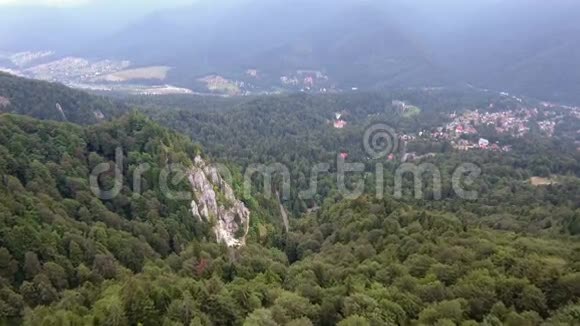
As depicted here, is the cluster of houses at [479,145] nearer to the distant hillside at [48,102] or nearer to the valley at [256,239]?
the valley at [256,239]

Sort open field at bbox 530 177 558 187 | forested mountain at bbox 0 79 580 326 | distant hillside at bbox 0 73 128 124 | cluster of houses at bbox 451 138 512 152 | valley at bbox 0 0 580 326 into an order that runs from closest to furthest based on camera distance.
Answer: forested mountain at bbox 0 79 580 326 → valley at bbox 0 0 580 326 → open field at bbox 530 177 558 187 → distant hillside at bbox 0 73 128 124 → cluster of houses at bbox 451 138 512 152

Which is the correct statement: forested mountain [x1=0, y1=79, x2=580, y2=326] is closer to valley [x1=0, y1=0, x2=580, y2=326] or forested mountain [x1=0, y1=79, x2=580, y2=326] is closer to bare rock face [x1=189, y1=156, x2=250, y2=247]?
valley [x1=0, y1=0, x2=580, y2=326]

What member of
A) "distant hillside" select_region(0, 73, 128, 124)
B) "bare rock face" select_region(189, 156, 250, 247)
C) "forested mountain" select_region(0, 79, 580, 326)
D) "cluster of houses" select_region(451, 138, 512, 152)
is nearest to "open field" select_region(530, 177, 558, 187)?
"forested mountain" select_region(0, 79, 580, 326)

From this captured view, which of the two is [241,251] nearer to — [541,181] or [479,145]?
[541,181]

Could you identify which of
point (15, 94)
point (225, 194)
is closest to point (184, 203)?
point (225, 194)

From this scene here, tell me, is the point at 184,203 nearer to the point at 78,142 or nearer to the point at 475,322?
the point at 78,142

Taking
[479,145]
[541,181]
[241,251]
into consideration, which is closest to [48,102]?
[241,251]

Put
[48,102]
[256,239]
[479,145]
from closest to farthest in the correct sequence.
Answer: [256,239]
[48,102]
[479,145]
